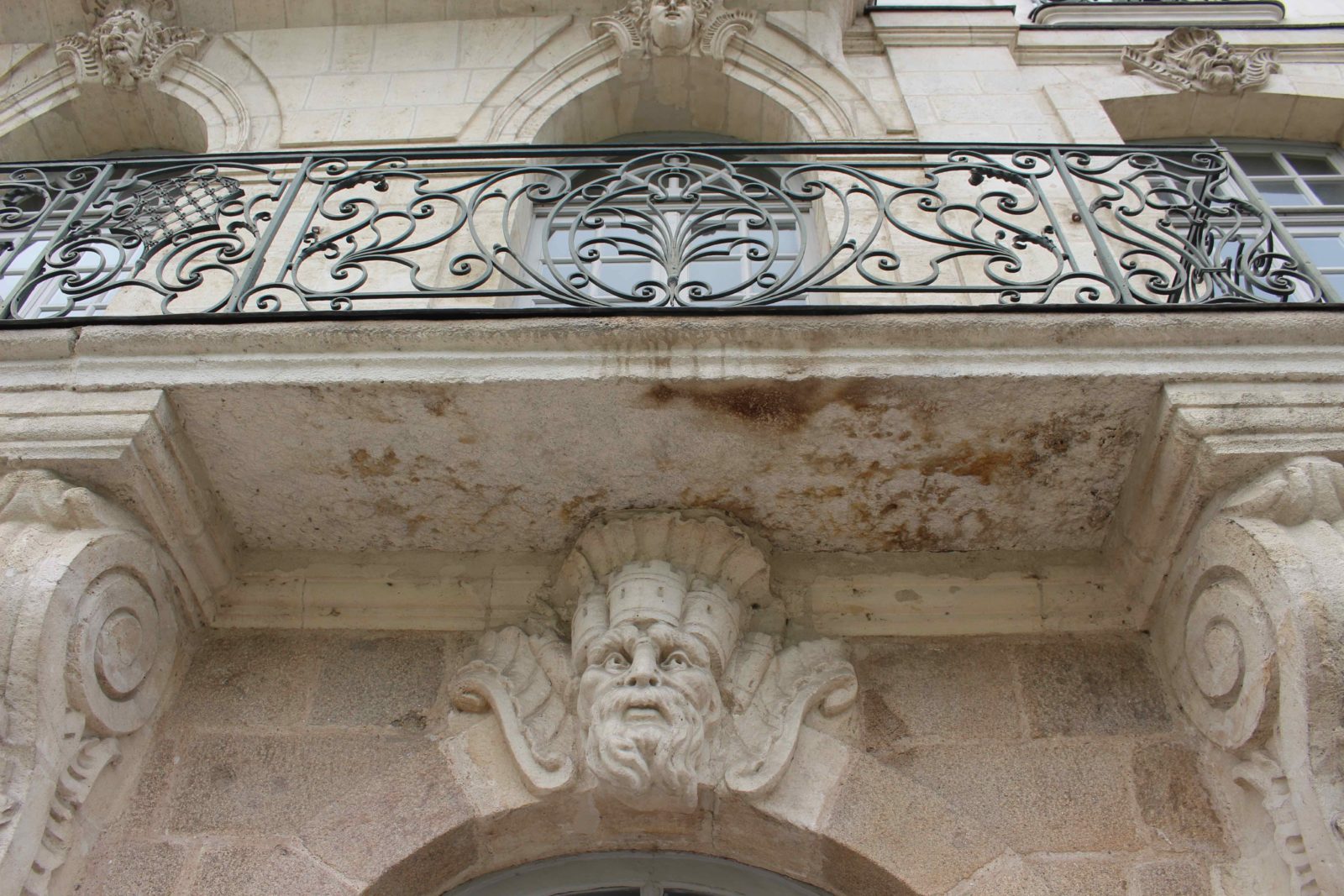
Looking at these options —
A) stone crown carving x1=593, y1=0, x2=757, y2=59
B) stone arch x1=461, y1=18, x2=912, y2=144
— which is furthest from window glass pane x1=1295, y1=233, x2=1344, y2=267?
stone crown carving x1=593, y1=0, x2=757, y2=59

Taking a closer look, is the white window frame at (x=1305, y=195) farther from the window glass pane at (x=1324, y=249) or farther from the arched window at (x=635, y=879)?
the arched window at (x=635, y=879)

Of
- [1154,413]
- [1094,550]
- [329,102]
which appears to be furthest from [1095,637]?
[329,102]

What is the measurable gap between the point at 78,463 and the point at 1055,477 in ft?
9.38

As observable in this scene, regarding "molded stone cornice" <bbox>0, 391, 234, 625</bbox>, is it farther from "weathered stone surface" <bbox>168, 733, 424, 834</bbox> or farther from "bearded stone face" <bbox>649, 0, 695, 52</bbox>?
"bearded stone face" <bbox>649, 0, 695, 52</bbox>

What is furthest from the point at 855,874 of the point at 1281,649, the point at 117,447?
the point at 117,447

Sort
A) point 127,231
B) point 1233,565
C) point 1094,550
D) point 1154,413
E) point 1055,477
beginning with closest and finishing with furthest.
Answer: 1. point 1233,565
2. point 1154,413
3. point 1055,477
4. point 1094,550
5. point 127,231

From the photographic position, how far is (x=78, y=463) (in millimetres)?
3039

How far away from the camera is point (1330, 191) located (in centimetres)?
613

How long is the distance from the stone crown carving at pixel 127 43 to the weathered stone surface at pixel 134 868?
487 cm

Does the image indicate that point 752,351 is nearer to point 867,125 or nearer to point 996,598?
point 996,598

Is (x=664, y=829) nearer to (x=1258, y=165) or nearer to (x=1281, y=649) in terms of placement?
(x=1281, y=649)

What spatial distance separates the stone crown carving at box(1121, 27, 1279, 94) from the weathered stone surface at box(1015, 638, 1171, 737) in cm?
433

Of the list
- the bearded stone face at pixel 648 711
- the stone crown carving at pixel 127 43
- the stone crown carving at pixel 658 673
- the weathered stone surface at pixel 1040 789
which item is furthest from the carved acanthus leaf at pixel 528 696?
the stone crown carving at pixel 127 43

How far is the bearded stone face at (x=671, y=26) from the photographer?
6176 millimetres
